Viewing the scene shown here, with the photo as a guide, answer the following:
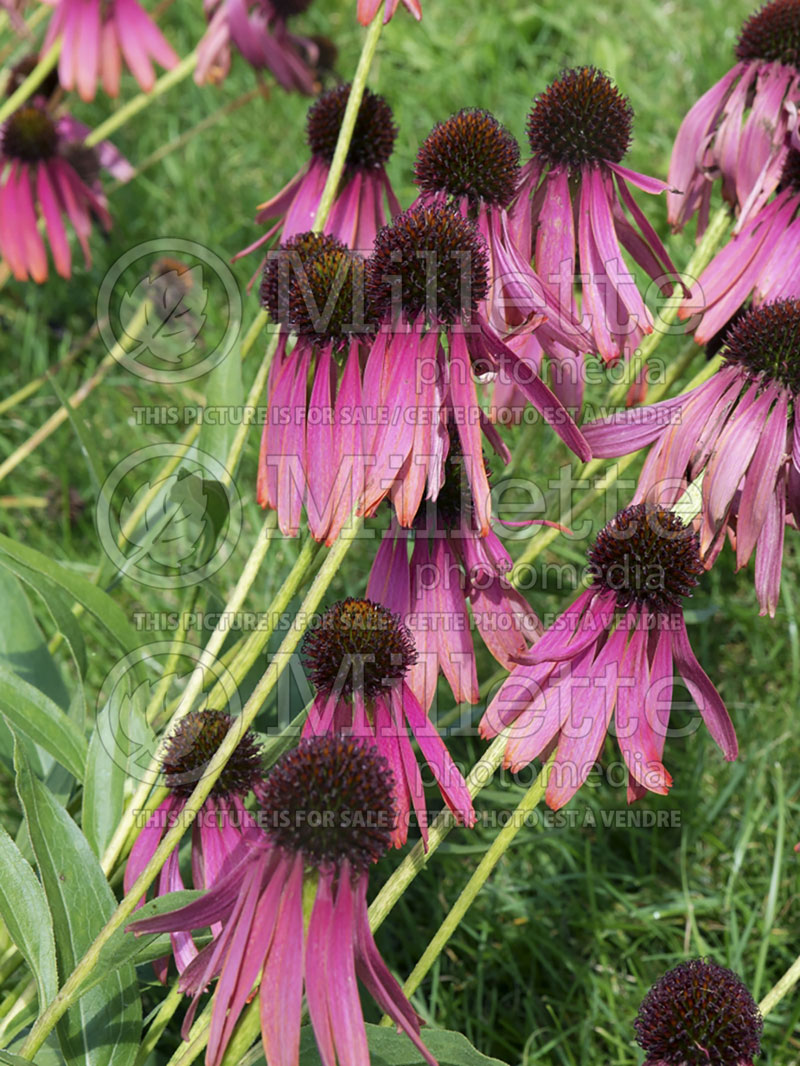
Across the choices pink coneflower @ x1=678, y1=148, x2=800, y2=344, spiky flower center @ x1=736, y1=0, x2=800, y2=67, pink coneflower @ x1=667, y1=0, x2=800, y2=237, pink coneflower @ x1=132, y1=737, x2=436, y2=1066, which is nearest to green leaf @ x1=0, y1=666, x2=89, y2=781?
pink coneflower @ x1=132, y1=737, x2=436, y2=1066

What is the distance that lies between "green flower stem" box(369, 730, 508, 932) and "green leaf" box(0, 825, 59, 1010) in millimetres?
247

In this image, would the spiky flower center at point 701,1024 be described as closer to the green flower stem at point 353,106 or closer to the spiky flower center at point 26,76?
the green flower stem at point 353,106

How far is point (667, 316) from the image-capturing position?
1.23 meters

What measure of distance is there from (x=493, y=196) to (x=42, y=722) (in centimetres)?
65

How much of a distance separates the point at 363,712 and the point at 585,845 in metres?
0.62

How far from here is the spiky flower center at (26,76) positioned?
213 centimetres

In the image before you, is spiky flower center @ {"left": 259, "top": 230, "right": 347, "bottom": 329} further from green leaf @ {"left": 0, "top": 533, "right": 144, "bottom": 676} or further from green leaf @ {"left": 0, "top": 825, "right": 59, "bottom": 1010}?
green leaf @ {"left": 0, "top": 825, "right": 59, "bottom": 1010}

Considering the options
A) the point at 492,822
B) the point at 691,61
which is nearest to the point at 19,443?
the point at 492,822

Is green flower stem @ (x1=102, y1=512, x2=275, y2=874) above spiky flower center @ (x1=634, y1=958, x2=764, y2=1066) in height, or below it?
above

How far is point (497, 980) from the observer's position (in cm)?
137

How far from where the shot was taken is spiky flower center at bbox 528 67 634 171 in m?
1.17

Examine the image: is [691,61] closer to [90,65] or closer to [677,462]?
[90,65]

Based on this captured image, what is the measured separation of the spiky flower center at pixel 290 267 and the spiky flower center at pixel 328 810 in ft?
1.51

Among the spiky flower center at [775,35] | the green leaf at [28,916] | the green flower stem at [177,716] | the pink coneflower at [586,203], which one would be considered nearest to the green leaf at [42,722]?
the green flower stem at [177,716]
